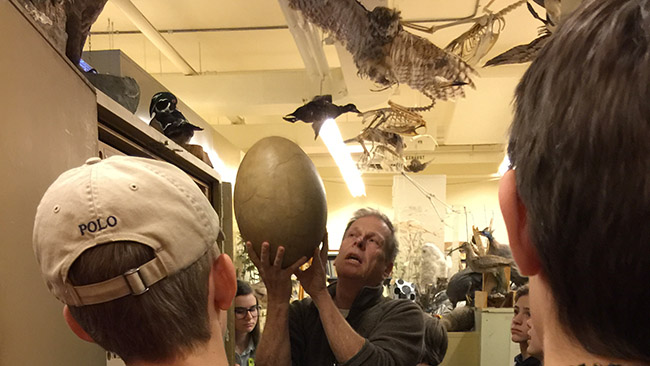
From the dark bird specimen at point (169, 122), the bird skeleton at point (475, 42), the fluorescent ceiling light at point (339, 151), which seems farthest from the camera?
the fluorescent ceiling light at point (339, 151)

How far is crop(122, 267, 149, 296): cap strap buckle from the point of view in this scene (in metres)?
0.74

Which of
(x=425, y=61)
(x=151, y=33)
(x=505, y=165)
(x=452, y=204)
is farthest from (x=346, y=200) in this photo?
(x=425, y=61)

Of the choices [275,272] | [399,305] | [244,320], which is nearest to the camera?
[275,272]

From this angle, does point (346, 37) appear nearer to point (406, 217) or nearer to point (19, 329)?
point (19, 329)

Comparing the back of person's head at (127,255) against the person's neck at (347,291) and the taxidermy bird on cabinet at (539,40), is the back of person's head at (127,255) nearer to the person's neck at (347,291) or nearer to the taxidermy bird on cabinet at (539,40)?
the person's neck at (347,291)

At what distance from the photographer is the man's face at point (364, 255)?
68.1 inches

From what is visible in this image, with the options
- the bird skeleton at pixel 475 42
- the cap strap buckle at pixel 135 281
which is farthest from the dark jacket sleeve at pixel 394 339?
the bird skeleton at pixel 475 42

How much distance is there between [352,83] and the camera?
15.5 feet

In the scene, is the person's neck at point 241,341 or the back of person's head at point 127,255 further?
the person's neck at point 241,341

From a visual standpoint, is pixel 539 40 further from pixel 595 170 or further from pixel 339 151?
pixel 339 151

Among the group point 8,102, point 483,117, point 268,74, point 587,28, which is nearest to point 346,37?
point 8,102

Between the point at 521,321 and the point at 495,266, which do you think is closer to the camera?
the point at 521,321

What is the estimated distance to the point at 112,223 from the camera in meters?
0.75

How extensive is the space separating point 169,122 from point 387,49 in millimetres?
1293
